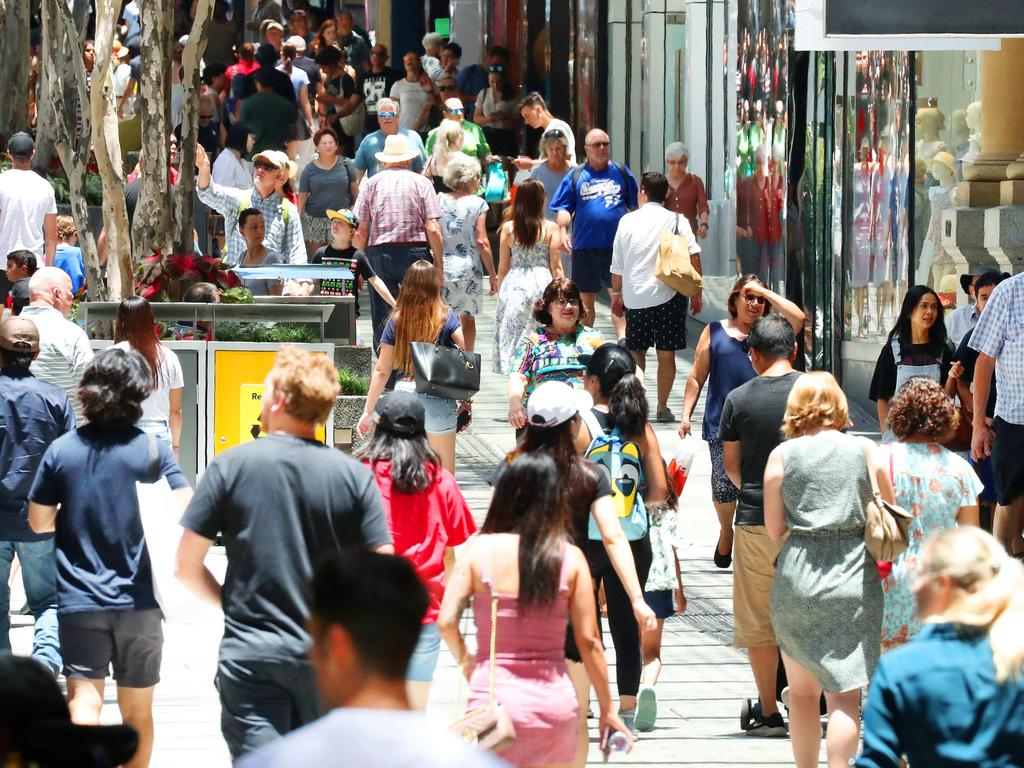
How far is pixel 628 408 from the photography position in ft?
25.6

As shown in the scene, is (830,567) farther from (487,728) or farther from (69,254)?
(69,254)

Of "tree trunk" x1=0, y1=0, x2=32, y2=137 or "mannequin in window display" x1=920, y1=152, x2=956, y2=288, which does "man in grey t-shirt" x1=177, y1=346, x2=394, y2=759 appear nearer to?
"mannequin in window display" x1=920, y1=152, x2=956, y2=288

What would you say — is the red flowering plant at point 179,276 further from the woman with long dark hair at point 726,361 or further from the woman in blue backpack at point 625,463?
the woman in blue backpack at point 625,463

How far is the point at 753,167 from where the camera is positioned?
19062mm

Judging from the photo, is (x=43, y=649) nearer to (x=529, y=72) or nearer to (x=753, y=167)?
(x=753, y=167)

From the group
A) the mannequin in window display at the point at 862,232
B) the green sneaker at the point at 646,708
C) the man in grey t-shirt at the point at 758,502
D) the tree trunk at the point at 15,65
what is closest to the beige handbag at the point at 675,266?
the mannequin in window display at the point at 862,232

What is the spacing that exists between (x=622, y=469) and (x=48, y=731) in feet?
14.5

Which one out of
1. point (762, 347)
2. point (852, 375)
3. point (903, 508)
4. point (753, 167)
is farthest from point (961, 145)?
point (903, 508)

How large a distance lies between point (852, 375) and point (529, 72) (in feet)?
49.0

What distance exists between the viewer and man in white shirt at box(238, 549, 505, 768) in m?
3.45

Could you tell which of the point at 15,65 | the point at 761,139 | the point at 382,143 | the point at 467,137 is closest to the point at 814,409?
the point at 761,139

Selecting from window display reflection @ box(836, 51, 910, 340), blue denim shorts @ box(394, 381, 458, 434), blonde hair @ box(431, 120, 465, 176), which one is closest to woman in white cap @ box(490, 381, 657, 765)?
blue denim shorts @ box(394, 381, 458, 434)

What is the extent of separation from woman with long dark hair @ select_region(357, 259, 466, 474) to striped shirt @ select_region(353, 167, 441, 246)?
3.84 meters

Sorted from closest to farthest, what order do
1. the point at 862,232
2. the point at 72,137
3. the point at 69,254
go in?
the point at 72,137 → the point at 69,254 → the point at 862,232
